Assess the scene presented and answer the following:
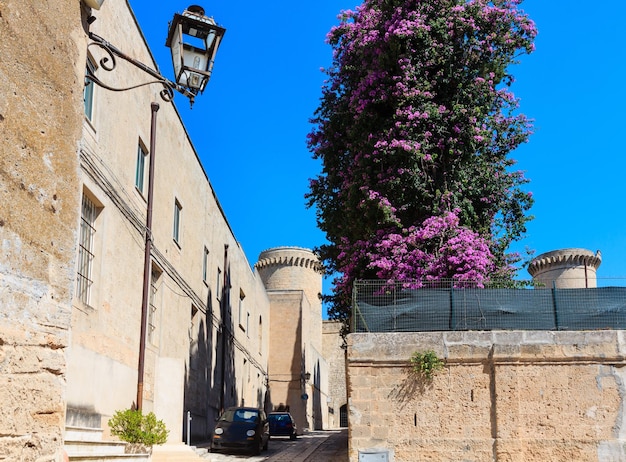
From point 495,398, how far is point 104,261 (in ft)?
26.2

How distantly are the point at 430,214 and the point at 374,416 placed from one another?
20.7 ft

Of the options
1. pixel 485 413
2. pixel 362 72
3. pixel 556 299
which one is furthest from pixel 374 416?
pixel 362 72

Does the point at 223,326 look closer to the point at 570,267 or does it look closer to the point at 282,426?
the point at 282,426

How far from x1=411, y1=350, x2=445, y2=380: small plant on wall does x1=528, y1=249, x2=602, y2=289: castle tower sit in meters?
34.0

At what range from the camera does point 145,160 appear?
56.2 ft

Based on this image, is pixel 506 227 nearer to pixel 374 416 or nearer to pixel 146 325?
pixel 374 416

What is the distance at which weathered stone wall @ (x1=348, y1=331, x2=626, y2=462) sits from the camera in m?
13.3

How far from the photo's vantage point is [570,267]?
46.5m

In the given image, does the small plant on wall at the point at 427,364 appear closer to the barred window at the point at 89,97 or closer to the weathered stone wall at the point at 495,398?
the weathered stone wall at the point at 495,398

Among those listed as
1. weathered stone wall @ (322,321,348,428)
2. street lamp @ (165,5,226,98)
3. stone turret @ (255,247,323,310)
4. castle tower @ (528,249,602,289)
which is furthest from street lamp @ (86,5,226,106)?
weathered stone wall @ (322,321,348,428)

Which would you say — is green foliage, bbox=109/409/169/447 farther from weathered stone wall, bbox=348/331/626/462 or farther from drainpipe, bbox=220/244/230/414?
drainpipe, bbox=220/244/230/414

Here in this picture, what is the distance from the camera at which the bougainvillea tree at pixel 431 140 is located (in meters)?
17.6

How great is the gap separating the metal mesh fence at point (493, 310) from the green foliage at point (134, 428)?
14.8ft

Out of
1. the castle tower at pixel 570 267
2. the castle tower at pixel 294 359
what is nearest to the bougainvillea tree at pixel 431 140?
the castle tower at pixel 294 359
